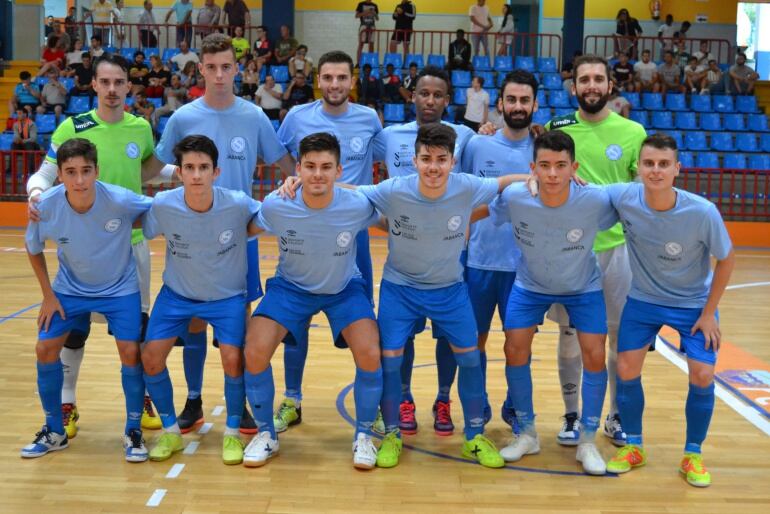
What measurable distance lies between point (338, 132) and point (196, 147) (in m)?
0.95

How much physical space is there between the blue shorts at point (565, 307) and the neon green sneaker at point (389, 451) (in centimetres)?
84

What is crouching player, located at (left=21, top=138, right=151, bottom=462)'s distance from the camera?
4.62 meters

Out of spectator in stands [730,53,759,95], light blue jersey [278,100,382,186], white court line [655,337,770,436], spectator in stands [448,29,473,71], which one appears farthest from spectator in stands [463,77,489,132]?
light blue jersey [278,100,382,186]

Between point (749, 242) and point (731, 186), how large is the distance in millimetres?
924

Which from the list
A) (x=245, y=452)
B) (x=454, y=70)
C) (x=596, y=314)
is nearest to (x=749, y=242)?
(x=454, y=70)

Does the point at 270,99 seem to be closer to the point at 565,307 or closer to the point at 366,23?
the point at 366,23

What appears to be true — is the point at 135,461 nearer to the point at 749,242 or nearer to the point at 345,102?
the point at 345,102

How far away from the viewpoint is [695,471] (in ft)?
14.6

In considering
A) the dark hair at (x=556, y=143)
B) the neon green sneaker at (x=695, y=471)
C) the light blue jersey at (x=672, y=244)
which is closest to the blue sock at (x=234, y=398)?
the dark hair at (x=556, y=143)

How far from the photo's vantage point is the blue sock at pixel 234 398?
15.4 feet

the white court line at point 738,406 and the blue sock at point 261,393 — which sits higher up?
the blue sock at point 261,393

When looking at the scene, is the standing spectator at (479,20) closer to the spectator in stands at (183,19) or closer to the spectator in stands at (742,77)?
the spectator in stands at (742,77)

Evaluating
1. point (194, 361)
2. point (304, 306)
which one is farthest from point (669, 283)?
point (194, 361)

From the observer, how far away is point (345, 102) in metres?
5.19
